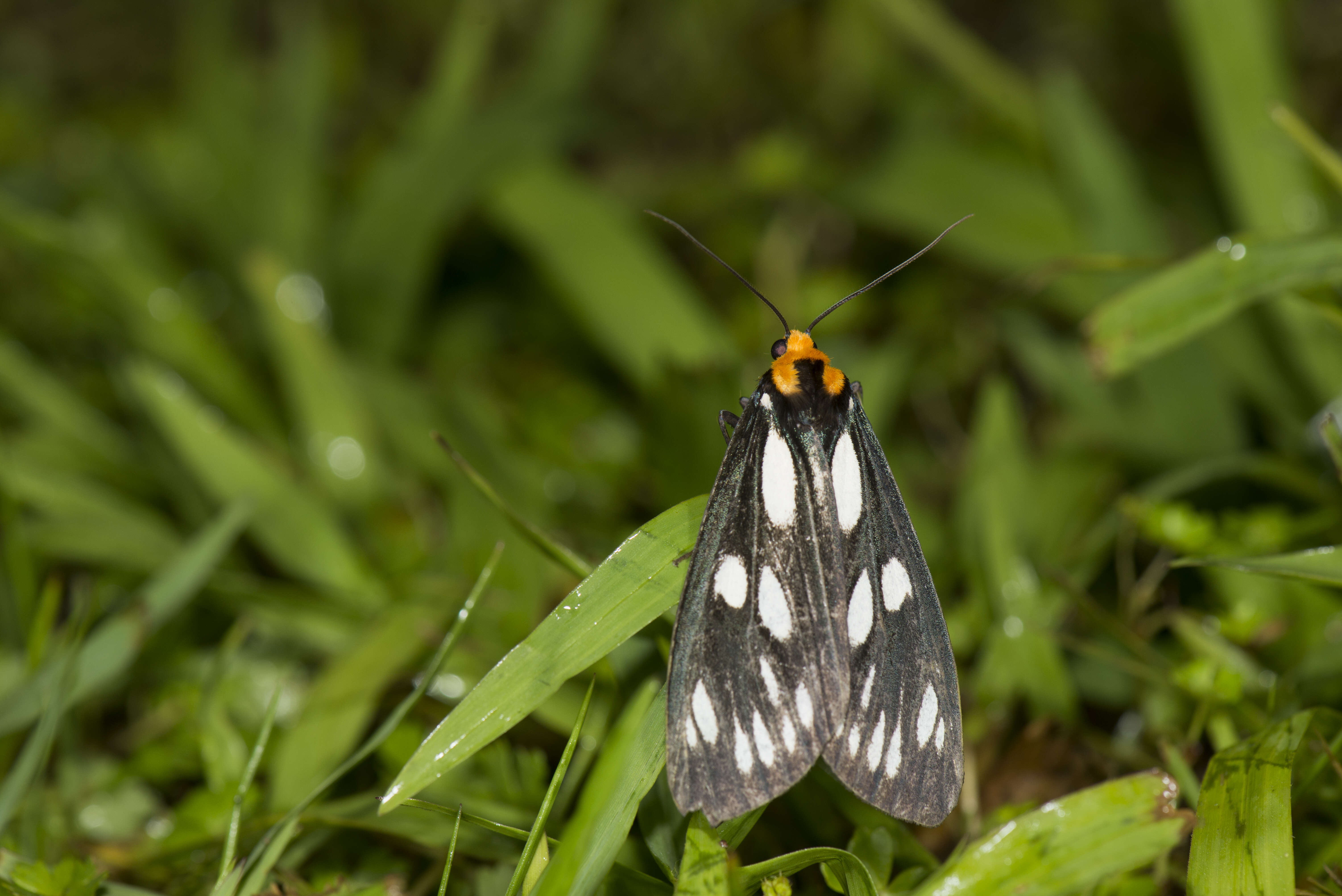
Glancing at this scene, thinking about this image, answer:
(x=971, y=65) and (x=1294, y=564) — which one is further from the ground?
(x=971, y=65)

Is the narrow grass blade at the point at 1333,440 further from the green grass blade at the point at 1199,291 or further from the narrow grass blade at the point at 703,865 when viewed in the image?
the narrow grass blade at the point at 703,865

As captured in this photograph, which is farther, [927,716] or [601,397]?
[601,397]

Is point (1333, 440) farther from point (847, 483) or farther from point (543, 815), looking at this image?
point (543, 815)

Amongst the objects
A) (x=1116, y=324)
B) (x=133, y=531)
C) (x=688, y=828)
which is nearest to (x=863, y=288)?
(x=1116, y=324)

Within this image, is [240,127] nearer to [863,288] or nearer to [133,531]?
[133,531]

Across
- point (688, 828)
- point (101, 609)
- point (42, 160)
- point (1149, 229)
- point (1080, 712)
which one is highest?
point (42, 160)

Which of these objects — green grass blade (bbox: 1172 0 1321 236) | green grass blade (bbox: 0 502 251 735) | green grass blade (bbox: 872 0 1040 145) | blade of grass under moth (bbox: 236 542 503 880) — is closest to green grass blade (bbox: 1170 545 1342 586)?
blade of grass under moth (bbox: 236 542 503 880)

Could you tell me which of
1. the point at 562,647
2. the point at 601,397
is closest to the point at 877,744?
the point at 562,647
